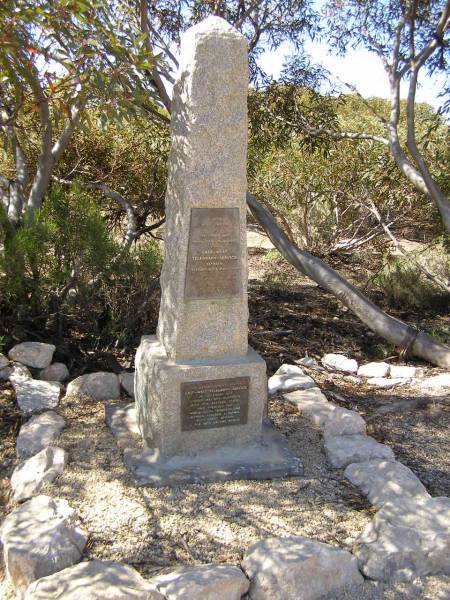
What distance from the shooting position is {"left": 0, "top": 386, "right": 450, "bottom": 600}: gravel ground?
273 centimetres

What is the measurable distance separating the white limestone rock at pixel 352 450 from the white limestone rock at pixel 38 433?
1795 millimetres

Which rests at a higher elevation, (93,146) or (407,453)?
(93,146)

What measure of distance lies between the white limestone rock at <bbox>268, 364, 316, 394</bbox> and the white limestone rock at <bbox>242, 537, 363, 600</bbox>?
2004 millimetres

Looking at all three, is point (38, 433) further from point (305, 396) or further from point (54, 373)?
point (305, 396)

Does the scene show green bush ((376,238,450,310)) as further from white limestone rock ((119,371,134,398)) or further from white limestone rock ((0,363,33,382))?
white limestone rock ((0,363,33,382))

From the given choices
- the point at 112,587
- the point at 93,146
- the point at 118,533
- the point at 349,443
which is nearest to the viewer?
the point at 112,587

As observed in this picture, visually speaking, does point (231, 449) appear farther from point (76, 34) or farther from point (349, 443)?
point (76, 34)

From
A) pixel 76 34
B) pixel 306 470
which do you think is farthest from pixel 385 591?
pixel 76 34

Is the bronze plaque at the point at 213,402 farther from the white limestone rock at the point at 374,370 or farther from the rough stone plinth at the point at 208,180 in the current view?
the white limestone rock at the point at 374,370

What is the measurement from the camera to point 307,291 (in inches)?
344

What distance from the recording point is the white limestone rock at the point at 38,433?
3.61 metres

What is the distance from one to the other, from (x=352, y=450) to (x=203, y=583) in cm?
155

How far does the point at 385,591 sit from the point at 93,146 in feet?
20.4

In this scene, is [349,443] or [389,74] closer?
[349,443]
